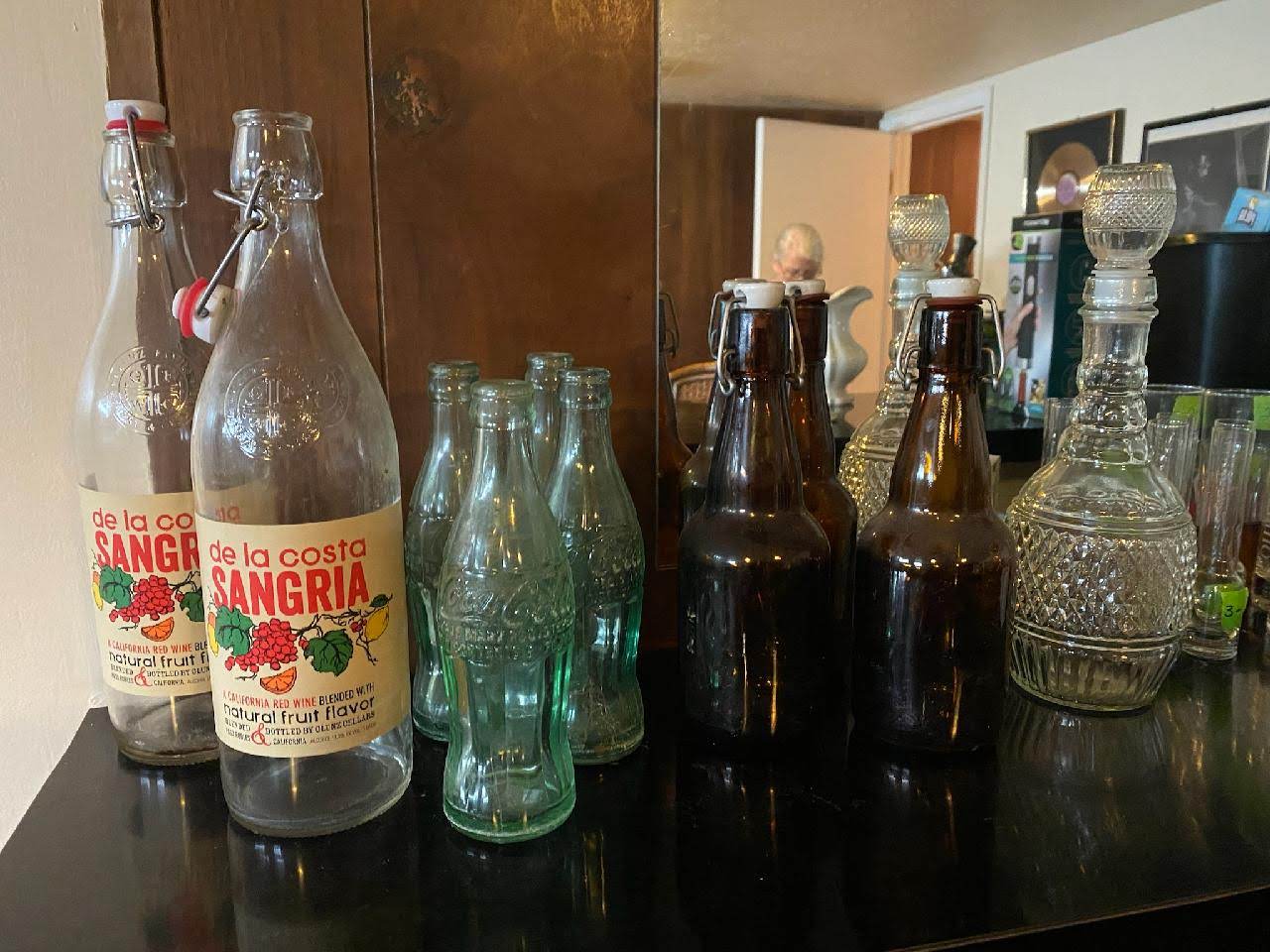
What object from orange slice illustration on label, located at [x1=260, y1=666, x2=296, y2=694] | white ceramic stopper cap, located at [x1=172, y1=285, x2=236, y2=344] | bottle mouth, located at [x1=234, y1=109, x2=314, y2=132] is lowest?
orange slice illustration on label, located at [x1=260, y1=666, x2=296, y2=694]

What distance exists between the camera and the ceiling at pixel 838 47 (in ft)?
2.56

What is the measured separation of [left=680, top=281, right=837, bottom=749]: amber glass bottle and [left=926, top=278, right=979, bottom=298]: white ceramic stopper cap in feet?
0.30

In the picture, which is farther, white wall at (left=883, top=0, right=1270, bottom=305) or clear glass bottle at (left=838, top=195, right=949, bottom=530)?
Result: white wall at (left=883, top=0, right=1270, bottom=305)

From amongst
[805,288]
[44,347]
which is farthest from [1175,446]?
[44,347]

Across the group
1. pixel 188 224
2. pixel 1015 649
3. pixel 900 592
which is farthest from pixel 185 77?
pixel 1015 649

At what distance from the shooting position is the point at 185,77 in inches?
22.7

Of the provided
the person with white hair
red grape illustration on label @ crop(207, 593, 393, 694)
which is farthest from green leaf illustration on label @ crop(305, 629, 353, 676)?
the person with white hair

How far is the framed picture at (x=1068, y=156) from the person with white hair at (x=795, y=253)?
41 cm

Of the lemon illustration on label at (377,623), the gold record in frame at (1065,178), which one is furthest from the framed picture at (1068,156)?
→ the lemon illustration on label at (377,623)

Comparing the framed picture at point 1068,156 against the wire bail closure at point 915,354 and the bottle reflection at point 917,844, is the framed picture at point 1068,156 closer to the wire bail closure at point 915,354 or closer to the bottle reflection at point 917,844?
the wire bail closure at point 915,354

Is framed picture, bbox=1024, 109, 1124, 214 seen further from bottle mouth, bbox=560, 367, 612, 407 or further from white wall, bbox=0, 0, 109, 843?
white wall, bbox=0, 0, 109, 843

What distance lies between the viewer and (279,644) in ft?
1.59

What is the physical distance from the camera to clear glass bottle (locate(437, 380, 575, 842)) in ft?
1.59

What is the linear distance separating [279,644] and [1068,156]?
1.38 metres
